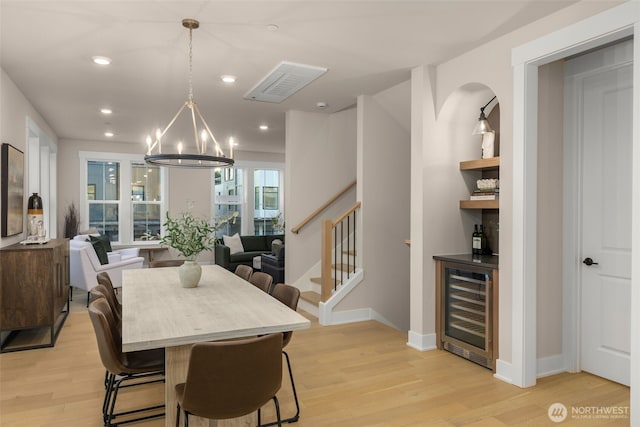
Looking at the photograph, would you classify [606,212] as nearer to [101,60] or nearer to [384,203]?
[384,203]

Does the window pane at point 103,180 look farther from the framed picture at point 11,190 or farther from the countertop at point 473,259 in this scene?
the countertop at point 473,259

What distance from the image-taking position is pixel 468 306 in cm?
385

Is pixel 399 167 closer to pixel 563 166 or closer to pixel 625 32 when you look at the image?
pixel 563 166

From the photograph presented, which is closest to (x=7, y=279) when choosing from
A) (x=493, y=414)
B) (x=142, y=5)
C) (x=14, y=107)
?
(x=14, y=107)

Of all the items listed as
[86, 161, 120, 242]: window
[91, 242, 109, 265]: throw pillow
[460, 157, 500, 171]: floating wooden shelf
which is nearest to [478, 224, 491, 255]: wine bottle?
[460, 157, 500, 171]: floating wooden shelf

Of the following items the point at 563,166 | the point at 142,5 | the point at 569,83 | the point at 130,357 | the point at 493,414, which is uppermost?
the point at 142,5

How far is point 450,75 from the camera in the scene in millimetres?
3975

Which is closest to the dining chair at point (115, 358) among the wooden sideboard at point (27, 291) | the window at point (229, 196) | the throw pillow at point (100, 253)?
the wooden sideboard at point (27, 291)

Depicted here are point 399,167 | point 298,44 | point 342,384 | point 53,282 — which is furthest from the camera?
point 399,167

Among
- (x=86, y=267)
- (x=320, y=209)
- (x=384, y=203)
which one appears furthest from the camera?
(x=320, y=209)

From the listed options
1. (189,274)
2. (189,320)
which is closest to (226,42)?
(189,274)

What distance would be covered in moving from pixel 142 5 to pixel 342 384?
3.04m

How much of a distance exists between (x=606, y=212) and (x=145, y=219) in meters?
8.36

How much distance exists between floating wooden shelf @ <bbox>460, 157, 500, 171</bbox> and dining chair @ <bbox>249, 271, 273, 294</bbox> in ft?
7.03
